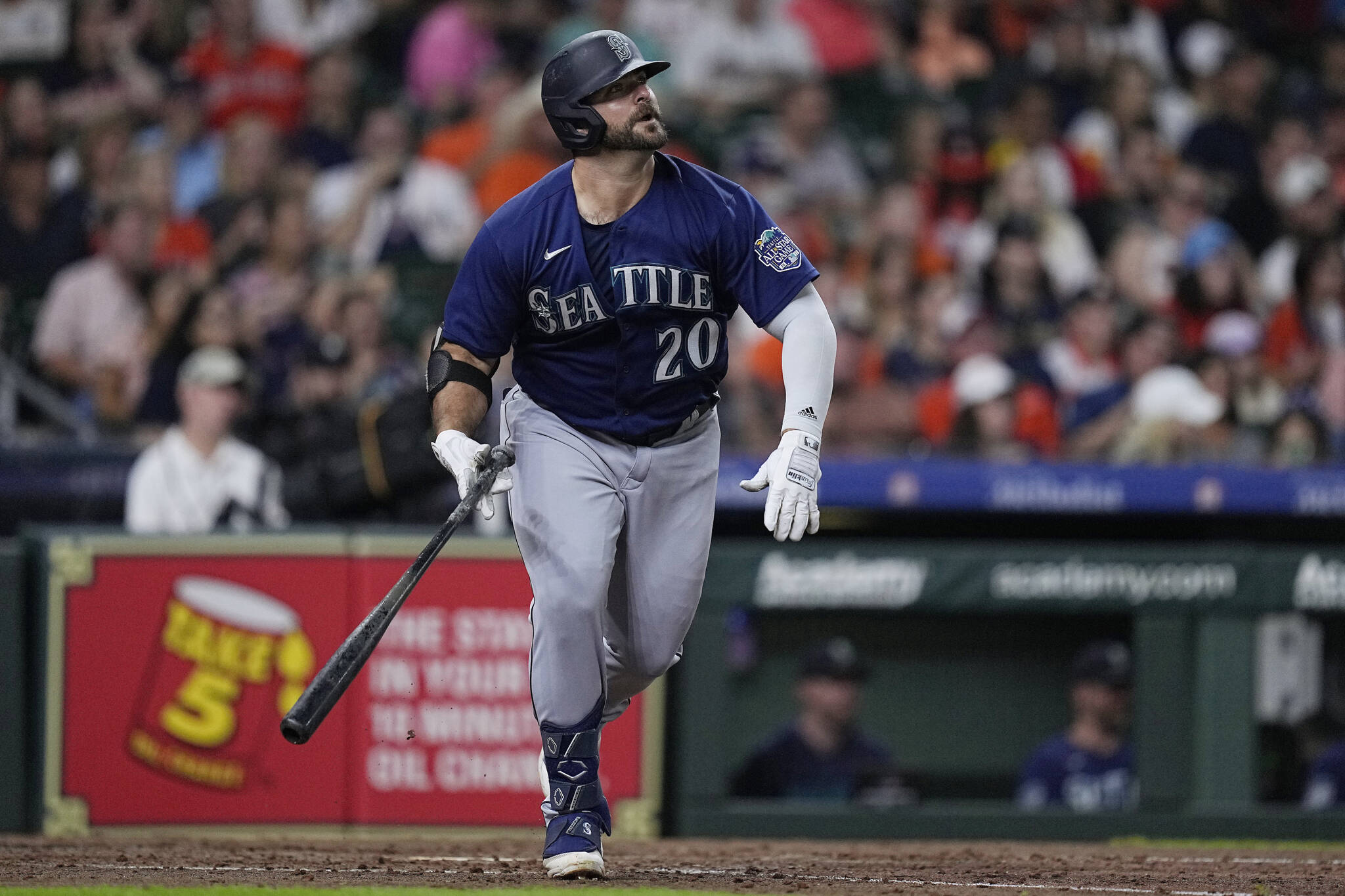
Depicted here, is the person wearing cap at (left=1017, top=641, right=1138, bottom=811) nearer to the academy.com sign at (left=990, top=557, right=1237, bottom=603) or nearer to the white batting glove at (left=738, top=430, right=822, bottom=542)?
the academy.com sign at (left=990, top=557, right=1237, bottom=603)

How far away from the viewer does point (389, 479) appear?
702 cm

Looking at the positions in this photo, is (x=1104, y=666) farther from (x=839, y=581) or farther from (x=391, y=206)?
(x=391, y=206)

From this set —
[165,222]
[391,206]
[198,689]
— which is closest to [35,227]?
[165,222]

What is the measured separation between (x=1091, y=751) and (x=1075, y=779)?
0.13 m

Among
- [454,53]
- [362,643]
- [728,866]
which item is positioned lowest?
[728,866]

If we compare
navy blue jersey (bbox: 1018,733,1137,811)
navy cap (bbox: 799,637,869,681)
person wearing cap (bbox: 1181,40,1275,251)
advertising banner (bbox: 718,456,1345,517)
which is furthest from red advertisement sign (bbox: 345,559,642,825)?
person wearing cap (bbox: 1181,40,1275,251)

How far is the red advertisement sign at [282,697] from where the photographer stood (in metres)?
6.38

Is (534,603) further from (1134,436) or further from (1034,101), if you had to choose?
(1034,101)

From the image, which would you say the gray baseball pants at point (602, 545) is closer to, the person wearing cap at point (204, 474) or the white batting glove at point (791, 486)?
the white batting glove at point (791, 486)

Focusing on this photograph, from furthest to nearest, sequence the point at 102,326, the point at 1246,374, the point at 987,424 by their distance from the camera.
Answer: the point at 102,326 → the point at 1246,374 → the point at 987,424

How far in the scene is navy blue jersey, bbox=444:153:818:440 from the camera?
4.33 m

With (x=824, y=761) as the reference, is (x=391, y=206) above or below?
above

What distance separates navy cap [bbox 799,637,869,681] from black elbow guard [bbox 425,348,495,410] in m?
2.61

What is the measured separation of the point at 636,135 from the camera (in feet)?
14.1
